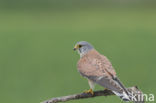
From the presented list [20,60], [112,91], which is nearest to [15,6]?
[20,60]

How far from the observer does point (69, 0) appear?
37.2 metres

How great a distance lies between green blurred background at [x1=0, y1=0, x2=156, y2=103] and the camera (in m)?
11.4

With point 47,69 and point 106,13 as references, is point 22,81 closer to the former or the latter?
point 47,69

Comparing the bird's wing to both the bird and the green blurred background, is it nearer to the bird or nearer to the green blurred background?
the bird

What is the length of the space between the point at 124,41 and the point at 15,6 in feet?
54.7

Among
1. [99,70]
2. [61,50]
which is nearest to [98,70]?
[99,70]

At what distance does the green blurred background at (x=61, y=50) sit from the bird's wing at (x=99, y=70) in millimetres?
3572

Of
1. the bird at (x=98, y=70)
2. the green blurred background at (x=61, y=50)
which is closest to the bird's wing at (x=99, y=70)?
the bird at (x=98, y=70)

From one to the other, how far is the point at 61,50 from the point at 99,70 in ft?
45.5

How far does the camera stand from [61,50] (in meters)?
17.3

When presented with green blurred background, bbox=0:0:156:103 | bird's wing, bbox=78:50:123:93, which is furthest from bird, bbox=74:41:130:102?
green blurred background, bbox=0:0:156:103

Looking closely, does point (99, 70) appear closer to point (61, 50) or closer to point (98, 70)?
point (98, 70)

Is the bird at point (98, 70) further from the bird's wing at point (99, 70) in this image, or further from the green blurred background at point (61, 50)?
the green blurred background at point (61, 50)

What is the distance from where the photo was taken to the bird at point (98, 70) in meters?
3.26
